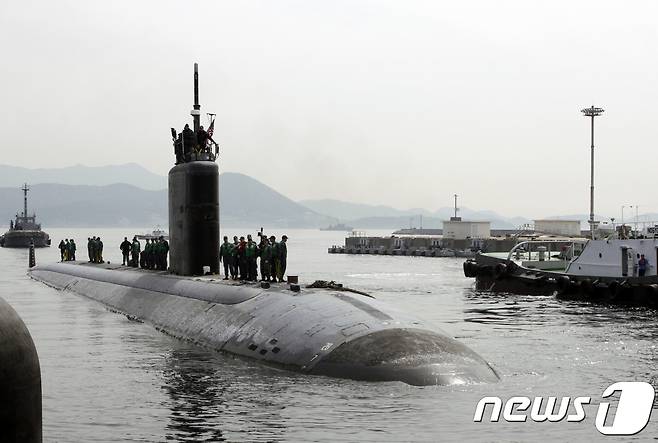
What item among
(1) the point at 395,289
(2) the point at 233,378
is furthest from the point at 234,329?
(1) the point at 395,289

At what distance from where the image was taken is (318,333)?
1509 cm

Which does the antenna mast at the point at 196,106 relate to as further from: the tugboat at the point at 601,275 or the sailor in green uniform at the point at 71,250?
the sailor in green uniform at the point at 71,250

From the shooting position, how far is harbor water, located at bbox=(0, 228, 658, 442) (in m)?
11.8

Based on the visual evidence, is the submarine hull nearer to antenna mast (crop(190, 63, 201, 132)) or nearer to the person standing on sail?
antenna mast (crop(190, 63, 201, 132))

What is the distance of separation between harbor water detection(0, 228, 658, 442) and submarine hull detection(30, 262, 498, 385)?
0.31 metres

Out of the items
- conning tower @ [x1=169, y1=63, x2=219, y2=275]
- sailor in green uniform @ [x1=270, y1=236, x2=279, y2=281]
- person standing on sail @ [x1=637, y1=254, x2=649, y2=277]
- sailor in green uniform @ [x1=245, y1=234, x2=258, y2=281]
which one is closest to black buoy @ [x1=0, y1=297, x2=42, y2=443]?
sailor in green uniform @ [x1=270, y1=236, x2=279, y2=281]

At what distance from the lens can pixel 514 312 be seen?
3244 cm

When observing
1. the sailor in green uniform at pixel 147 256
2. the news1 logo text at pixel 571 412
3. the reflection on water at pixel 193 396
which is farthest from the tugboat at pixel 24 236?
the news1 logo text at pixel 571 412

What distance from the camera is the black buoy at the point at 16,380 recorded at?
276 inches

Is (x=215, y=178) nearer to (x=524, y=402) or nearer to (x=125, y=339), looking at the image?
(x=125, y=339)

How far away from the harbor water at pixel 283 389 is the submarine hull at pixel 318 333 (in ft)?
1.01

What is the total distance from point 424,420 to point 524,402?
2140mm

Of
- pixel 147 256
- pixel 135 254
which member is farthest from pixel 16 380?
pixel 135 254

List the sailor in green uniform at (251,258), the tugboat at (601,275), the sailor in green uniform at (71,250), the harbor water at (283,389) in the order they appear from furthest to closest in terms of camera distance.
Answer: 1. the sailor in green uniform at (71,250)
2. the tugboat at (601,275)
3. the sailor in green uniform at (251,258)
4. the harbor water at (283,389)
